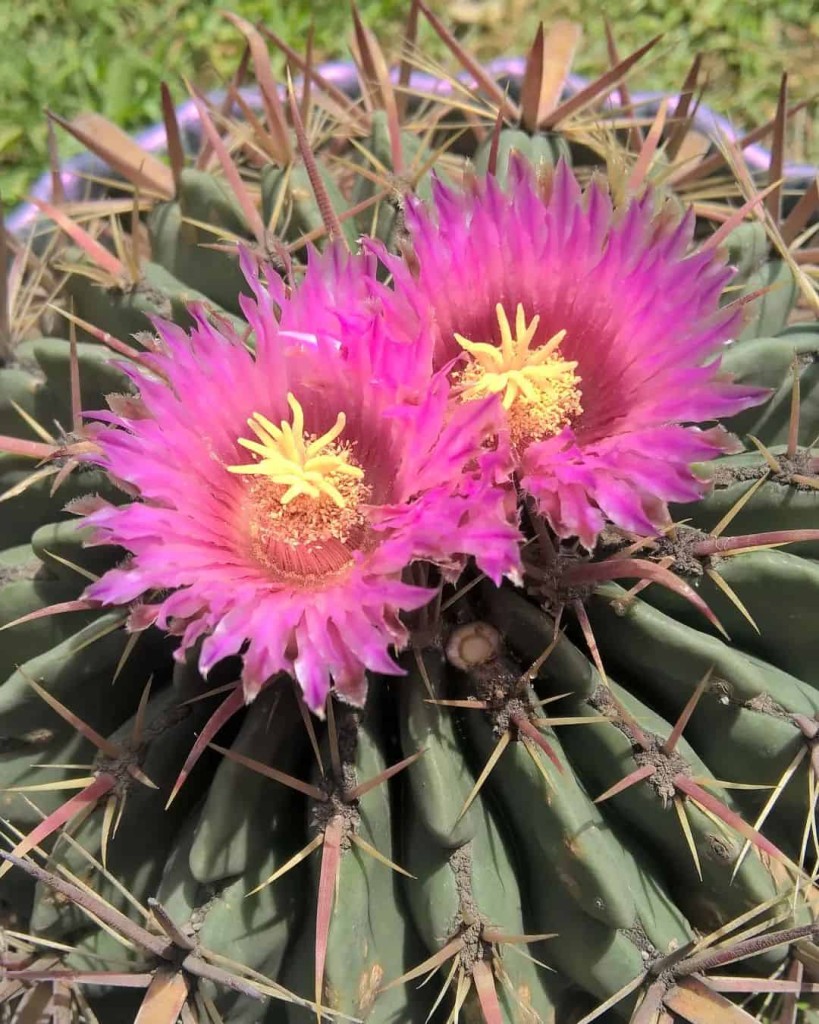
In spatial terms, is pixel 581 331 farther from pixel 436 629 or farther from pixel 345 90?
pixel 345 90

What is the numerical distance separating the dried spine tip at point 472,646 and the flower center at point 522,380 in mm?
190

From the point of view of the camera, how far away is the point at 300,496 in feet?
3.06

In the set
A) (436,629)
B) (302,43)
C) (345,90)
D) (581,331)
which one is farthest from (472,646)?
(302,43)

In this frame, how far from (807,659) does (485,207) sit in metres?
0.61

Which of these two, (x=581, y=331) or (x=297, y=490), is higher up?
(x=581, y=331)

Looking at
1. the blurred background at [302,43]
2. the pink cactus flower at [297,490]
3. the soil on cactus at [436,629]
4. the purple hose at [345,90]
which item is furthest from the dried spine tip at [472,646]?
the blurred background at [302,43]

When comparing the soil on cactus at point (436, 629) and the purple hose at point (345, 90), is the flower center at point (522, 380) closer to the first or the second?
the soil on cactus at point (436, 629)

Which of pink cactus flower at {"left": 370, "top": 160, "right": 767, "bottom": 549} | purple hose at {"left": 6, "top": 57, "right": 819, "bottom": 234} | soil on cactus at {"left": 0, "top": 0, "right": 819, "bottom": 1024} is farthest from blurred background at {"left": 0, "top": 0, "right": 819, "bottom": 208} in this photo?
pink cactus flower at {"left": 370, "top": 160, "right": 767, "bottom": 549}

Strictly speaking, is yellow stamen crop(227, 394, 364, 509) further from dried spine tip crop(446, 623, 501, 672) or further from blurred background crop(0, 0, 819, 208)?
blurred background crop(0, 0, 819, 208)

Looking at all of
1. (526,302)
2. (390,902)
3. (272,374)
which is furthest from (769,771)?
(272,374)

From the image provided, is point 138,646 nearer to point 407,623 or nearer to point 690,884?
point 407,623

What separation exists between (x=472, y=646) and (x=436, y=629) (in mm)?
41

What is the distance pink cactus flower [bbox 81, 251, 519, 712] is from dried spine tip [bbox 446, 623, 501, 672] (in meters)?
0.13

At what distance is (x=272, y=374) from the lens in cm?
87
